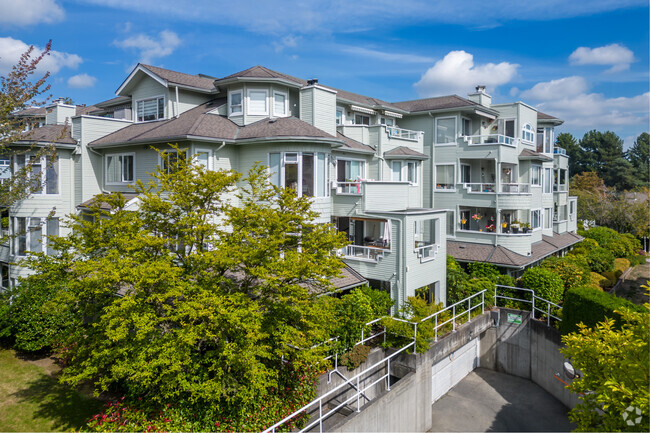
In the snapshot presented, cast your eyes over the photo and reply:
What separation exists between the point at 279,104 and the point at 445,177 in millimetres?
14617

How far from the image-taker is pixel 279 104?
76.9ft

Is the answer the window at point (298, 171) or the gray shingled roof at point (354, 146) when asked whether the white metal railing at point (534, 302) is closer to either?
the gray shingled roof at point (354, 146)

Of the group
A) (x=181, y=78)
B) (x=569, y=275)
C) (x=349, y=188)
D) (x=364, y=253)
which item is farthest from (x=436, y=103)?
(x=181, y=78)

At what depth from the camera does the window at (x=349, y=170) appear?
997 inches

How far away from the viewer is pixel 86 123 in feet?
76.2

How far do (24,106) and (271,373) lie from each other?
15.7 m

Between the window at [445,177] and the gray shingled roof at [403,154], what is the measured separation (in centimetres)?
405

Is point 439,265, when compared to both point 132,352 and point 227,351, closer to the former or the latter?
point 227,351

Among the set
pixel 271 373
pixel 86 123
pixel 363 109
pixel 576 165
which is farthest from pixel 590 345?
pixel 576 165

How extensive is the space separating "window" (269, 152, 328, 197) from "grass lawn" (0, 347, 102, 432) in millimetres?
11689

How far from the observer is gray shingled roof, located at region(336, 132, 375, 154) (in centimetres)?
2460

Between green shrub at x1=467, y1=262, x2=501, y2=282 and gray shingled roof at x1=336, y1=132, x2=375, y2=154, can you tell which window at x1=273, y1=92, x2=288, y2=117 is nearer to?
gray shingled roof at x1=336, y1=132, x2=375, y2=154

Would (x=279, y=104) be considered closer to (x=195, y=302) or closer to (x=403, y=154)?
(x=403, y=154)

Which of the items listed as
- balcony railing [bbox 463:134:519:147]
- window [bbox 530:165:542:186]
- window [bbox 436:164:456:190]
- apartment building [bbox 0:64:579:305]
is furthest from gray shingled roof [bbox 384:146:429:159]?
window [bbox 530:165:542:186]
